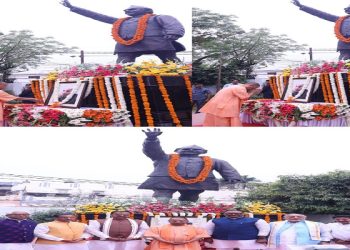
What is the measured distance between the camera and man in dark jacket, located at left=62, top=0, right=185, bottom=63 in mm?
6090

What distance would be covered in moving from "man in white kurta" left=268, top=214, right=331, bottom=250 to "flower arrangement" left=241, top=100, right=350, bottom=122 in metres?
0.78

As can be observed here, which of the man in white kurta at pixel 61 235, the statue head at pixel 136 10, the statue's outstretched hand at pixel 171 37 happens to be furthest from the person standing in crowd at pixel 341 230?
the statue head at pixel 136 10

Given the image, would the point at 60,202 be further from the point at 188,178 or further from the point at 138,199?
the point at 188,178

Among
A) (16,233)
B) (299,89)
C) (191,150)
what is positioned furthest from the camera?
(299,89)

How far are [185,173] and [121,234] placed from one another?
681 mm

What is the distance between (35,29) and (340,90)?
7.86ft

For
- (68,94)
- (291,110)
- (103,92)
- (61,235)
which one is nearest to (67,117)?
(68,94)

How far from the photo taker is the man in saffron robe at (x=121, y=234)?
612 centimetres

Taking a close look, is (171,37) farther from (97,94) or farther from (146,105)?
(97,94)

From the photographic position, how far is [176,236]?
6.07 m

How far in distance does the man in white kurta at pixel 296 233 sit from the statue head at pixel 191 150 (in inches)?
31.3

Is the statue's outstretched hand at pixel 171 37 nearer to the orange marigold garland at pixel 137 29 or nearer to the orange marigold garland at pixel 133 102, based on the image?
the orange marigold garland at pixel 137 29

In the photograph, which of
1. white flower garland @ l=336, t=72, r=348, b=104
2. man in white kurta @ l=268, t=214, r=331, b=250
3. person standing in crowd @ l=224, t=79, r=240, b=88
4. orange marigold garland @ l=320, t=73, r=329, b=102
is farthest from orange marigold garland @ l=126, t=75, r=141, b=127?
white flower garland @ l=336, t=72, r=348, b=104

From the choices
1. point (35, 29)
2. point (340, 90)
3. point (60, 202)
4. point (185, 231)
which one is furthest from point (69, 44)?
point (340, 90)
